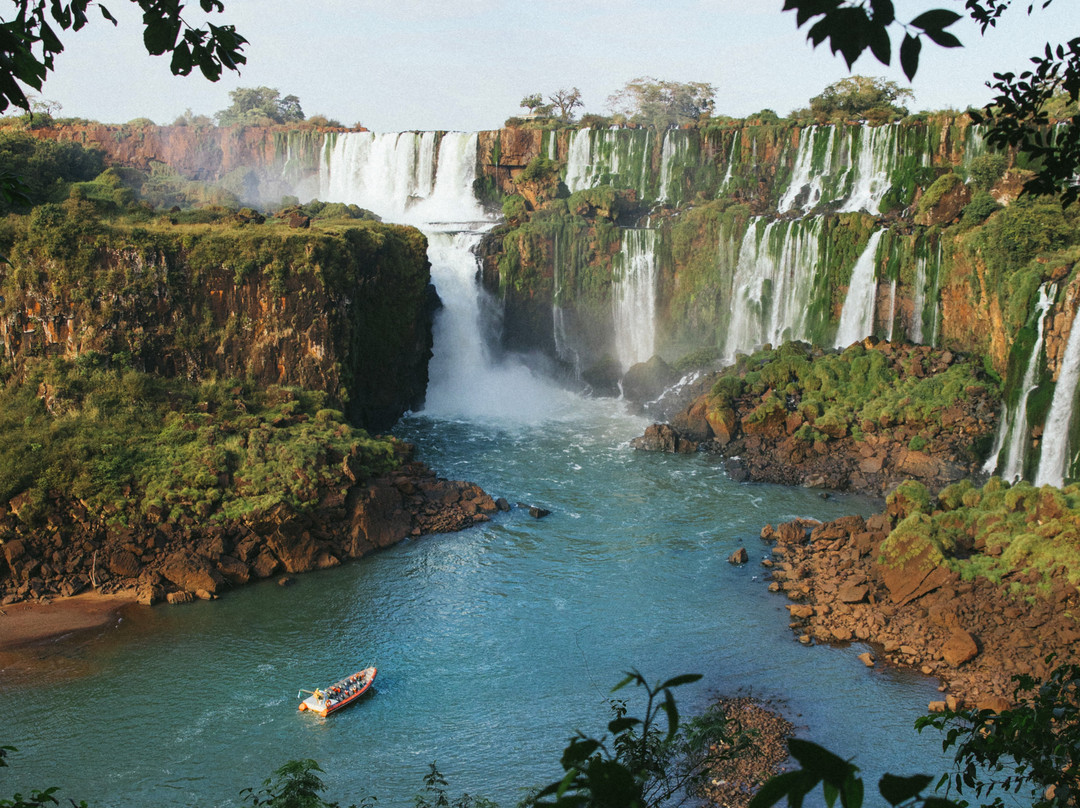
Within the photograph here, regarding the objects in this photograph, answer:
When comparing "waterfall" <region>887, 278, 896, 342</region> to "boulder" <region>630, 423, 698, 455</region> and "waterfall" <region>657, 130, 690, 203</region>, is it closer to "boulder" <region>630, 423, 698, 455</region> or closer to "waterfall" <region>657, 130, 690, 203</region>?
"boulder" <region>630, 423, 698, 455</region>

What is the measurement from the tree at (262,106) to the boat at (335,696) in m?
49.4

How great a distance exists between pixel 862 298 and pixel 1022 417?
28.6 ft

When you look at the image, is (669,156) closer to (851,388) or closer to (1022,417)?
(851,388)

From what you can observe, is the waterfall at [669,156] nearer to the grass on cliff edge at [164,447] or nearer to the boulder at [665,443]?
the boulder at [665,443]

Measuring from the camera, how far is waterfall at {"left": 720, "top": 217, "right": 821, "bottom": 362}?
3216cm

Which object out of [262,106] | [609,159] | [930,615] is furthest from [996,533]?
[262,106]

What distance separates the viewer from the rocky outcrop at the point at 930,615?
579 inches

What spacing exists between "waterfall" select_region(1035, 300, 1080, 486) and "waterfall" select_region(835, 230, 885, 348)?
9.00 meters

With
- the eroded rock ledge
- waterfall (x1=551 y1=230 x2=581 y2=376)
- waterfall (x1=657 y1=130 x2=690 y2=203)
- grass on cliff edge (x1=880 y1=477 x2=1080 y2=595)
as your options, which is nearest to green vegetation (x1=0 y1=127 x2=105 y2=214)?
the eroded rock ledge

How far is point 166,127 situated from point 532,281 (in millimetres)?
26110

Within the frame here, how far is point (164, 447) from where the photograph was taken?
21.2 metres

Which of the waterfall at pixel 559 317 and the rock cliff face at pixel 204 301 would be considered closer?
the rock cliff face at pixel 204 301

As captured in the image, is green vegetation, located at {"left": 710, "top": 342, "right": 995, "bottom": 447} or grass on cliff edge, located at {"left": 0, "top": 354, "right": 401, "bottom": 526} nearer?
grass on cliff edge, located at {"left": 0, "top": 354, "right": 401, "bottom": 526}

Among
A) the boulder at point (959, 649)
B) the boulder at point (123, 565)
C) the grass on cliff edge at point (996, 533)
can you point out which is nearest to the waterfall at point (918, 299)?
the grass on cliff edge at point (996, 533)
